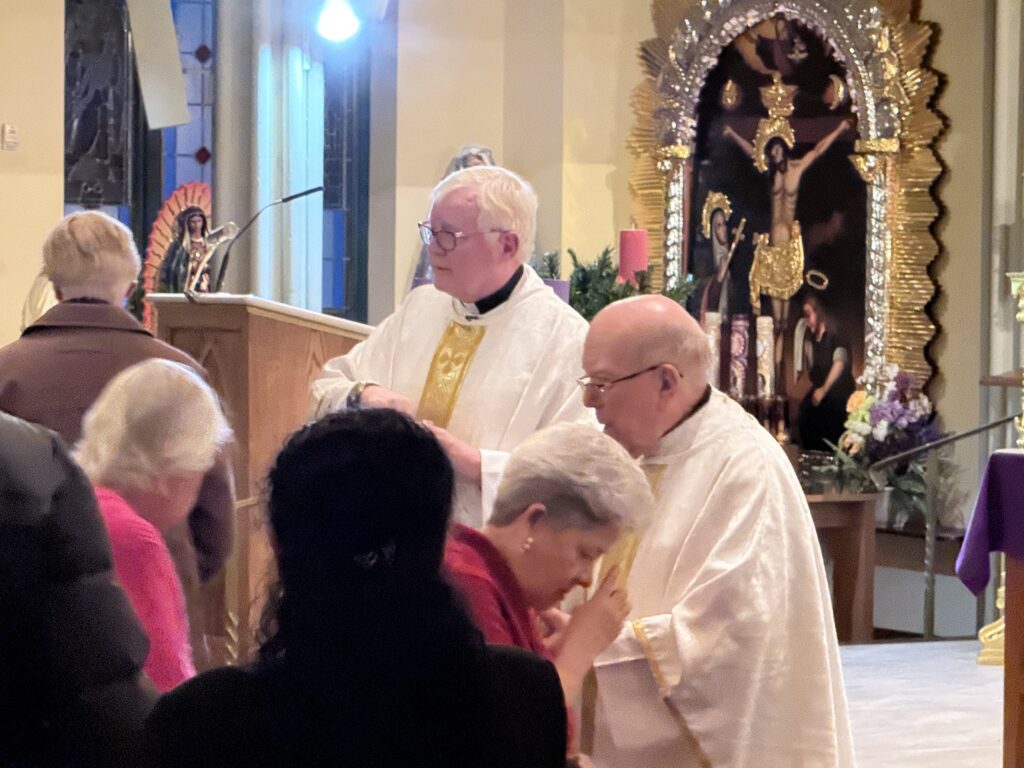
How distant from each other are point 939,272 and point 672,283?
1638mm

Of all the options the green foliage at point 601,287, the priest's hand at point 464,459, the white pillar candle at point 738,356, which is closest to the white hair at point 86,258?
the priest's hand at point 464,459

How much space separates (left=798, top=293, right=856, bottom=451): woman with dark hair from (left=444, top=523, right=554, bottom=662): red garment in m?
8.12

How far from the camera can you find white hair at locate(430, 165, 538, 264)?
393 cm

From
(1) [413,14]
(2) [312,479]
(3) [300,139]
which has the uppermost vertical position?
(1) [413,14]

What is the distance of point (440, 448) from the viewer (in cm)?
169

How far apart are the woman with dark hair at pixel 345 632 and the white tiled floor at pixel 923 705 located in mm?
4414

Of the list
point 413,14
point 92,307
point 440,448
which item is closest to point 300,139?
point 413,14

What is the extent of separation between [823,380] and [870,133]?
1572mm

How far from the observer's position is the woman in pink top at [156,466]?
2.29 m

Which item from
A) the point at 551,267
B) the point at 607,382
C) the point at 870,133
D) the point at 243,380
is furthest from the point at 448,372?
the point at 870,133

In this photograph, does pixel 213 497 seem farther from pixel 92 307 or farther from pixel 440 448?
pixel 440 448

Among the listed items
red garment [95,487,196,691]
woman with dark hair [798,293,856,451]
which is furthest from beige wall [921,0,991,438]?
red garment [95,487,196,691]

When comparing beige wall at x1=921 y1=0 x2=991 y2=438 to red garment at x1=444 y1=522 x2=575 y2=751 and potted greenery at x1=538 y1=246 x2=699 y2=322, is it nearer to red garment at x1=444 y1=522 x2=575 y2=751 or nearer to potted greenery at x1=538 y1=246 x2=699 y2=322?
potted greenery at x1=538 y1=246 x2=699 y2=322

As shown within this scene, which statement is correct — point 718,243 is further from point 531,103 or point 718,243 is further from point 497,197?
point 497,197
